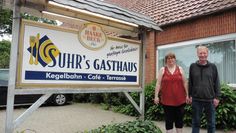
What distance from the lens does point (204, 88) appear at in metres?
4.93

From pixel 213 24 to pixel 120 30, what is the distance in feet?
11.1

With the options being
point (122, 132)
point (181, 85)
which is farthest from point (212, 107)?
point (122, 132)

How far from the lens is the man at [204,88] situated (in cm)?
494

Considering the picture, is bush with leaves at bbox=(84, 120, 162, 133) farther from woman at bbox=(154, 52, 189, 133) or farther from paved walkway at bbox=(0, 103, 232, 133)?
paved walkway at bbox=(0, 103, 232, 133)

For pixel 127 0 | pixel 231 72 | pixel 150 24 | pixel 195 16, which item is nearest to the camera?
pixel 150 24

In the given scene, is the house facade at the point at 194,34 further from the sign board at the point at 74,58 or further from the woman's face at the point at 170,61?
the woman's face at the point at 170,61

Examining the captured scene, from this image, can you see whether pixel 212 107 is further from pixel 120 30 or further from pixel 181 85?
pixel 120 30

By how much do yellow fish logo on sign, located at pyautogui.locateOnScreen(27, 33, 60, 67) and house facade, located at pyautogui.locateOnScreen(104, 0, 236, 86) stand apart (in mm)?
5195

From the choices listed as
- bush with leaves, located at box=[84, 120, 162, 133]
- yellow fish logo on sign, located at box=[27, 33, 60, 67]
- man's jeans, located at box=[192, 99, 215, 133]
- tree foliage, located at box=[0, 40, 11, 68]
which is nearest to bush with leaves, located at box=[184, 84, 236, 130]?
man's jeans, located at box=[192, 99, 215, 133]

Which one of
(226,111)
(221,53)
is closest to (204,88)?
(226,111)

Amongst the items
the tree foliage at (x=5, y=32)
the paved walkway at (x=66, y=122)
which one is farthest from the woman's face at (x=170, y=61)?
the tree foliage at (x=5, y=32)

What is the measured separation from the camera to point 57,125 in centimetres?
711

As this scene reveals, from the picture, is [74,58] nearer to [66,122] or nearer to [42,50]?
[42,50]

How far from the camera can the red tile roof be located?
8039 mm
